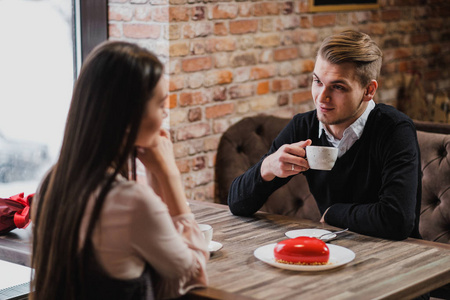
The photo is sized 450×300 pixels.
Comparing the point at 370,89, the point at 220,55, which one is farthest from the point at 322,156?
the point at 220,55

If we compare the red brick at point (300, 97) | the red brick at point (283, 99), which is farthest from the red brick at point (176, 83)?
the red brick at point (300, 97)

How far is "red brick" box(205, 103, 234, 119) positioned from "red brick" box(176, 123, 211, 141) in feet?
0.17

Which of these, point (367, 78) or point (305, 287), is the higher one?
point (367, 78)

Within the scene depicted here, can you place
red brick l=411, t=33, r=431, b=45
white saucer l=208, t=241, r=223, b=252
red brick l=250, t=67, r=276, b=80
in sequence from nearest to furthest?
1. white saucer l=208, t=241, r=223, b=252
2. red brick l=250, t=67, r=276, b=80
3. red brick l=411, t=33, r=431, b=45

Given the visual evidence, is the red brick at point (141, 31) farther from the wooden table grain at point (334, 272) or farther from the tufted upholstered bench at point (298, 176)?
the wooden table grain at point (334, 272)

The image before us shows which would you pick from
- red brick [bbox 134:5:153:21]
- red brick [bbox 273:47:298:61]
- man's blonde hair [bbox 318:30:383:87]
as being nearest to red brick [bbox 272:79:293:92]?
red brick [bbox 273:47:298:61]

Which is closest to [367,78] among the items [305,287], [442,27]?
[305,287]

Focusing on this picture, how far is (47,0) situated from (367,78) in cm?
152

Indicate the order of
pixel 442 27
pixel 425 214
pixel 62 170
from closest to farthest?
pixel 62 170
pixel 425 214
pixel 442 27

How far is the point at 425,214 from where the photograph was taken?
103 inches

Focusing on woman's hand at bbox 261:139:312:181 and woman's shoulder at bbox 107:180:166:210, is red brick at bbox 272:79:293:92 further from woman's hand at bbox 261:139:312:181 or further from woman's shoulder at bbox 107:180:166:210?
woman's shoulder at bbox 107:180:166:210

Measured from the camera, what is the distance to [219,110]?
3238 mm

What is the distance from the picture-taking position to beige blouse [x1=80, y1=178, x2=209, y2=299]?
143 cm

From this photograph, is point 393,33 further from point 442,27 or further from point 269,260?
point 269,260
